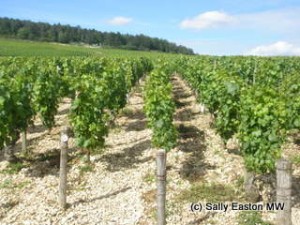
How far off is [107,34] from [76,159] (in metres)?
118

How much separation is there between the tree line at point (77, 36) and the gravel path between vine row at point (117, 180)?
98604 mm

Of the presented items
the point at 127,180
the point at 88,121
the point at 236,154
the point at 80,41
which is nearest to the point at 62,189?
the point at 127,180

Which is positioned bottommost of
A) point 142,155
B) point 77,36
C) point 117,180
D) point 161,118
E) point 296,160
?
point 117,180

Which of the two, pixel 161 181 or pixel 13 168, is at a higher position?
pixel 161 181

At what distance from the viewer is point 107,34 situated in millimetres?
126625

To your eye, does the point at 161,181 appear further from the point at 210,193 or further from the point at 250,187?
the point at 250,187

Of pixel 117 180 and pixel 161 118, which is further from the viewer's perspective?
pixel 161 118

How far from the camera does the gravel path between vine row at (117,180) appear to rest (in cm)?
801

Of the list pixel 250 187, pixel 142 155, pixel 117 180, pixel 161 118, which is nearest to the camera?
pixel 250 187

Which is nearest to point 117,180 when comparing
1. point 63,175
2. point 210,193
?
point 63,175

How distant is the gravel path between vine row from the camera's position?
8.01 metres

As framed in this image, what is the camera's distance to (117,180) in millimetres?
9797

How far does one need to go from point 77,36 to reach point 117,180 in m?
112

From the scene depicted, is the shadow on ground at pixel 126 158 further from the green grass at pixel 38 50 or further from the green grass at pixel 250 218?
the green grass at pixel 38 50
